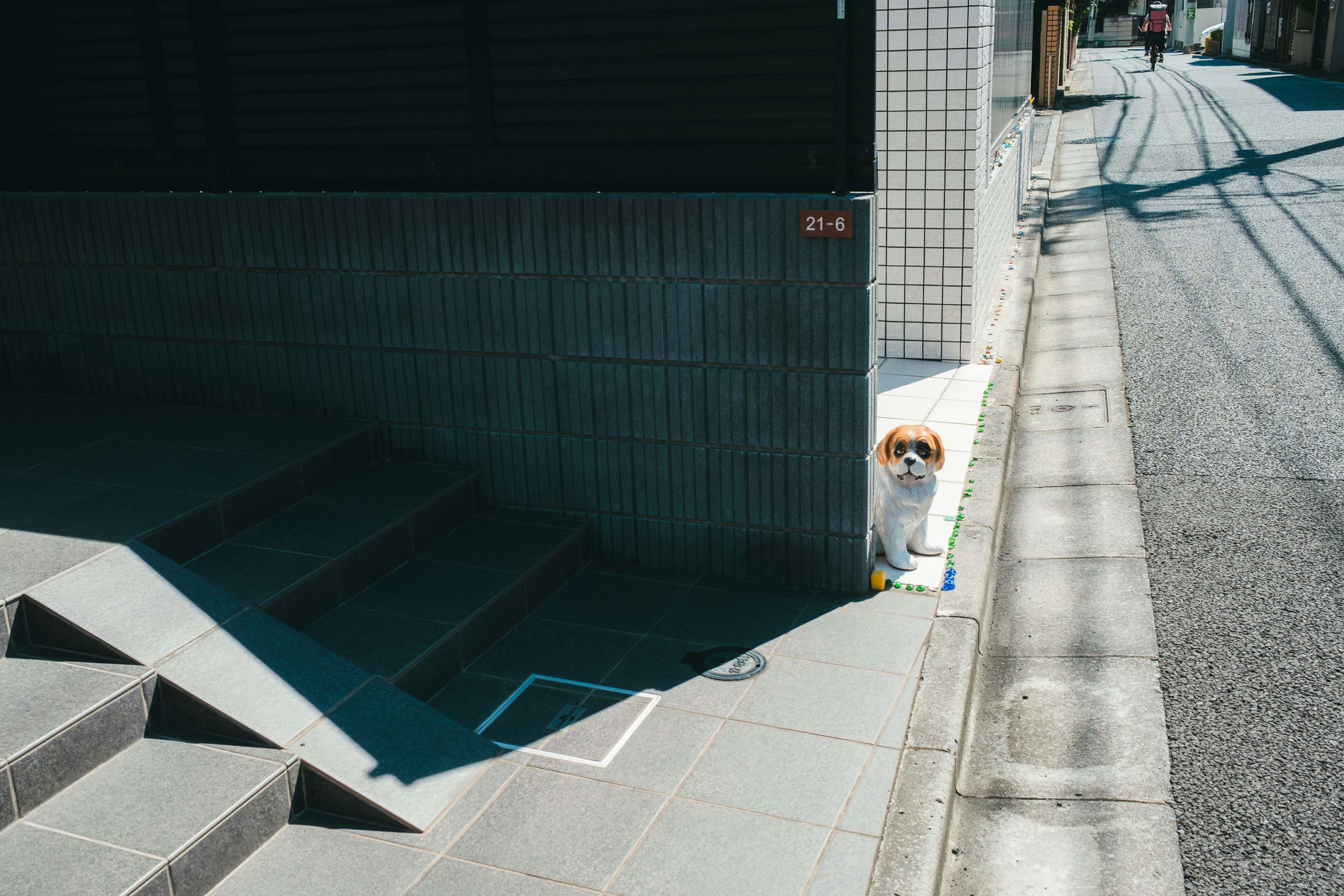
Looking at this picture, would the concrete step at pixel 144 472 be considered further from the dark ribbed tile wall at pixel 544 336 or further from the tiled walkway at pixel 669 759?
the tiled walkway at pixel 669 759

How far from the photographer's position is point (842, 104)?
495cm

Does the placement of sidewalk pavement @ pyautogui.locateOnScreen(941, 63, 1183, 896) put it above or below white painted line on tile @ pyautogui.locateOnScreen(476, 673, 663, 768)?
below

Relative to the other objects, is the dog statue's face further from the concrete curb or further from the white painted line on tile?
the white painted line on tile

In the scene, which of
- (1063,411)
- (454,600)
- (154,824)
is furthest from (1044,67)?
(154,824)

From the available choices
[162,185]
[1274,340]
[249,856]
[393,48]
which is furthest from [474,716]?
[1274,340]

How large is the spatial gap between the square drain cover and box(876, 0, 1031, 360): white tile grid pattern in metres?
0.68

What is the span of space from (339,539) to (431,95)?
2461 mm

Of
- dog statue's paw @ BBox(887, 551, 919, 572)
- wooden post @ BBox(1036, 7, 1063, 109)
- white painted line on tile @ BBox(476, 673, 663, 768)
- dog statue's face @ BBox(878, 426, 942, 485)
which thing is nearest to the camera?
white painted line on tile @ BBox(476, 673, 663, 768)

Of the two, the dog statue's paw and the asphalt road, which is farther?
the dog statue's paw

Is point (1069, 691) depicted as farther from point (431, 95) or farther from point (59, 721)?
point (431, 95)

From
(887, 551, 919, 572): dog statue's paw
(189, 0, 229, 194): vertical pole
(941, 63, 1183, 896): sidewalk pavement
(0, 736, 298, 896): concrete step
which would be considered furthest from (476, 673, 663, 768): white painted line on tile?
(189, 0, 229, 194): vertical pole

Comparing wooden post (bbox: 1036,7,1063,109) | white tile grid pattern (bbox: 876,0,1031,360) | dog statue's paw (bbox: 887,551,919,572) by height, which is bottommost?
dog statue's paw (bbox: 887,551,919,572)

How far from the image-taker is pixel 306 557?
501cm

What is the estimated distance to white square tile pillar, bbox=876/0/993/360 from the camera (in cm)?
818
